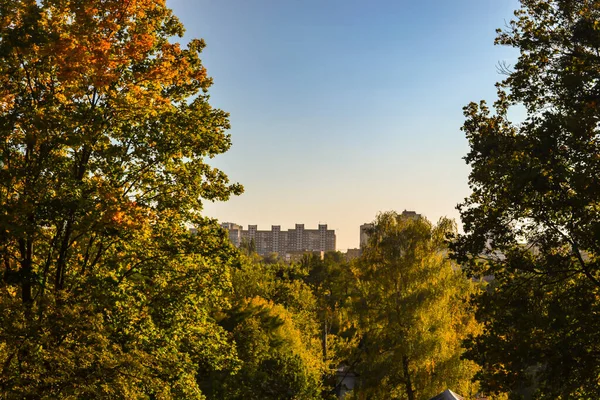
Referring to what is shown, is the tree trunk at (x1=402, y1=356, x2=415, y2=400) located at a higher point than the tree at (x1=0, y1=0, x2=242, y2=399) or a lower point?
lower

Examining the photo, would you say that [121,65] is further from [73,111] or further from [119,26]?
[73,111]

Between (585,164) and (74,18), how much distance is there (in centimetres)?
1001

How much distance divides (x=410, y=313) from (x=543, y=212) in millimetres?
14392

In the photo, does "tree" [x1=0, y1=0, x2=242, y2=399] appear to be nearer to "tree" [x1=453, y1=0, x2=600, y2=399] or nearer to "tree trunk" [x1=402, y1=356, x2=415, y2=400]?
"tree" [x1=453, y1=0, x2=600, y2=399]

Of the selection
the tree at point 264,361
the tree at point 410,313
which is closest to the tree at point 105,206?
the tree at point 264,361

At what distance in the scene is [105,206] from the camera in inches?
361

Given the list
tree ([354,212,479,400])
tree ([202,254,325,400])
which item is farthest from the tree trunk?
tree ([202,254,325,400])

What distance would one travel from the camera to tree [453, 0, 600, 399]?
9.25 m

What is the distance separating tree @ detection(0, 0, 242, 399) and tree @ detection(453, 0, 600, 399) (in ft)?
18.4

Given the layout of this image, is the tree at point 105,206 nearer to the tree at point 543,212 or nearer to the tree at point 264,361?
the tree at point 264,361

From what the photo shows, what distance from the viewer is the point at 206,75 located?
12242 mm

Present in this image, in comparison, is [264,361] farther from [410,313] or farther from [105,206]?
[105,206]

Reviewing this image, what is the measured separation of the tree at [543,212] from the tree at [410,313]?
12.5 metres

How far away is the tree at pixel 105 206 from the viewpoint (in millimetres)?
8703
